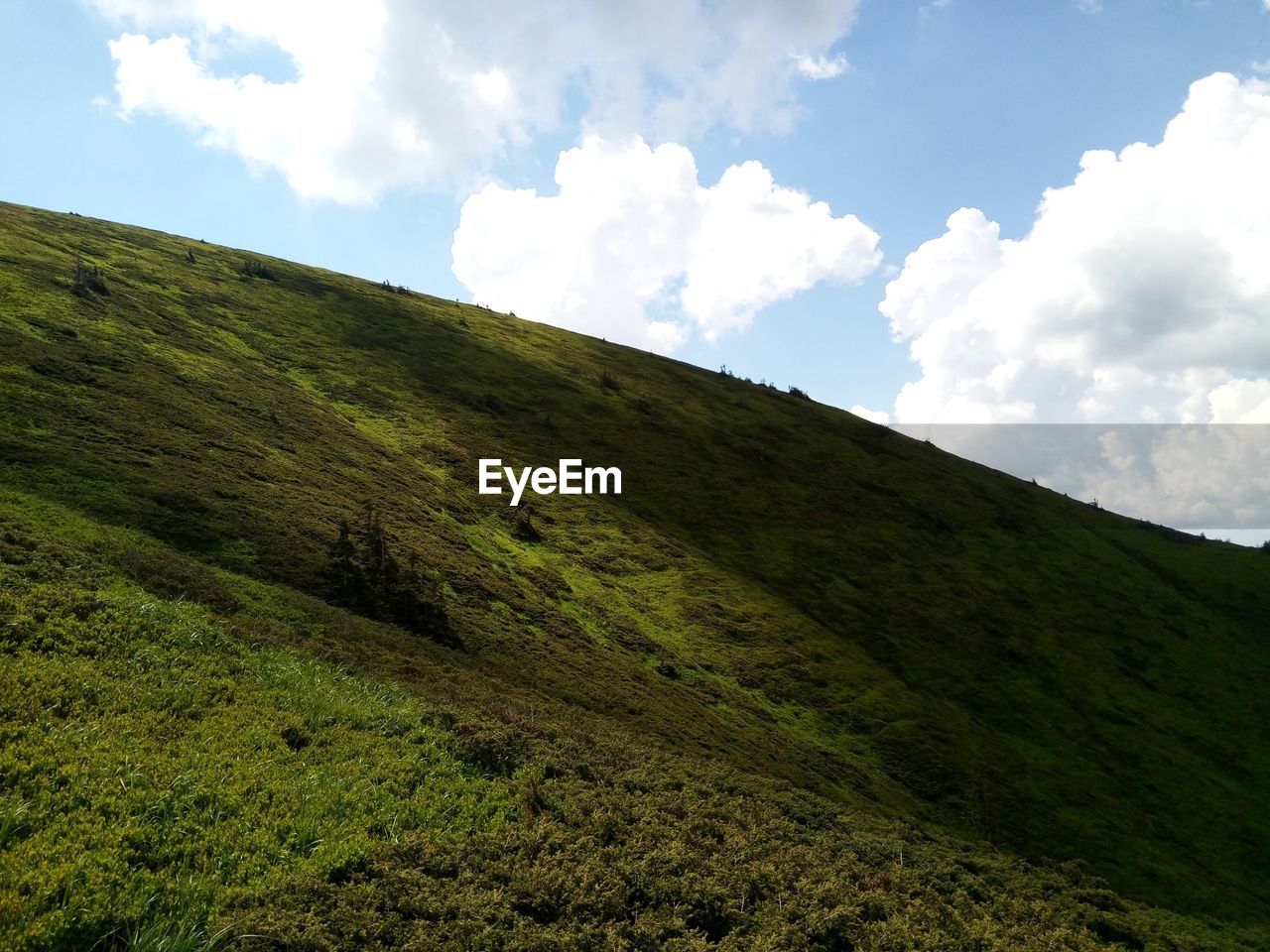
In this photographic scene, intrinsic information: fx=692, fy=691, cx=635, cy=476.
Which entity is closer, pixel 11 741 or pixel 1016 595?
pixel 11 741

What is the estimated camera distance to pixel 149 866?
10125 mm

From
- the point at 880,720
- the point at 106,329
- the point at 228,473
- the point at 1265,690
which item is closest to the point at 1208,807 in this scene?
the point at 880,720

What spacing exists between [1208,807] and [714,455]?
50.4m

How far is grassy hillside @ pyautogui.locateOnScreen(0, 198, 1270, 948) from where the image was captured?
11828 millimetres

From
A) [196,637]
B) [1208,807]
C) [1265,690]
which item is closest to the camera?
[196,637]

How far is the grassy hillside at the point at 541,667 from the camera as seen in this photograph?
11.8 meters

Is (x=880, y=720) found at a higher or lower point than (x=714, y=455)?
lower

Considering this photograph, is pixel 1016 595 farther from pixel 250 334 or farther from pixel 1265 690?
pixel 250 334

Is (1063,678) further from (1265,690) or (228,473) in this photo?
(228,473)

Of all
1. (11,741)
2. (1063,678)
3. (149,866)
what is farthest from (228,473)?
(1063,678)

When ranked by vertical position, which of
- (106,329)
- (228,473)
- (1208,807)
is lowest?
(1208,807)

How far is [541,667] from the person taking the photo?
102ft

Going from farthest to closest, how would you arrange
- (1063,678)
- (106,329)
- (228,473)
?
1. (1063,678)
2. (106,329)
3. (228,473)

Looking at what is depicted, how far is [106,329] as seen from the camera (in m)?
47.6
